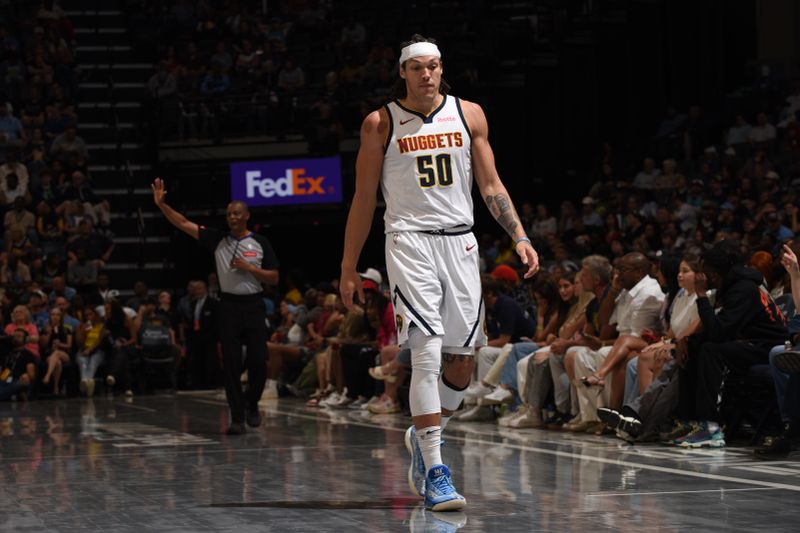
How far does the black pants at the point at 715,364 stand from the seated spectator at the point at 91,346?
1015cm

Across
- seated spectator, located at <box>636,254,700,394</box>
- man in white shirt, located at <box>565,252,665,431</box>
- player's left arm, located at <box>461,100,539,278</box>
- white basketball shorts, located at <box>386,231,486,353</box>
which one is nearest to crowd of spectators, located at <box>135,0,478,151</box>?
man in white shirt, located at <box>565,252,665,431</box>

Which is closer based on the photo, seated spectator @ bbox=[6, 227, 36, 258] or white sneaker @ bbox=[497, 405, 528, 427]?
white sneaker @ bbox=[497, 405, 528, 427]

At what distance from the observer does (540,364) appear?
32.5 feet

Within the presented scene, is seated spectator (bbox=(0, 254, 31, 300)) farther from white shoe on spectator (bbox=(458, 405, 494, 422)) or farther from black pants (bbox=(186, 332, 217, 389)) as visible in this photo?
white shoe on spectator (bbox=(458, 405, 494, 422))

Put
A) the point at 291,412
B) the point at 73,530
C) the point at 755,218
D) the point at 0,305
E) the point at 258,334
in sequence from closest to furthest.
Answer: the point at 73,530, the point at 258,334, the point at 291,412, the point at 755,218, the point at 0,305

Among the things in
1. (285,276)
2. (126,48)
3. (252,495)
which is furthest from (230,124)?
(252,495)

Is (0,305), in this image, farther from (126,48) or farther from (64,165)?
(126,48)

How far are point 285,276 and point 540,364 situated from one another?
1164 cm

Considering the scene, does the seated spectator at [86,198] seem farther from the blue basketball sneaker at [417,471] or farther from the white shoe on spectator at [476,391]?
Result: the blue basketball sneaker at [417,471]

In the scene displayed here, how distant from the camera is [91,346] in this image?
16438 millimetres

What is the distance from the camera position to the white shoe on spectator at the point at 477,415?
10734 mm

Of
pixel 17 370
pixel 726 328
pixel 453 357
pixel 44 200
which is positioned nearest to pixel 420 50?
pixel 453 357

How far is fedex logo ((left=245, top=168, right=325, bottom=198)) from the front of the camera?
1997cm

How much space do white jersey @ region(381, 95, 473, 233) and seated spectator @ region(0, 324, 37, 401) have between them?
11.0m
